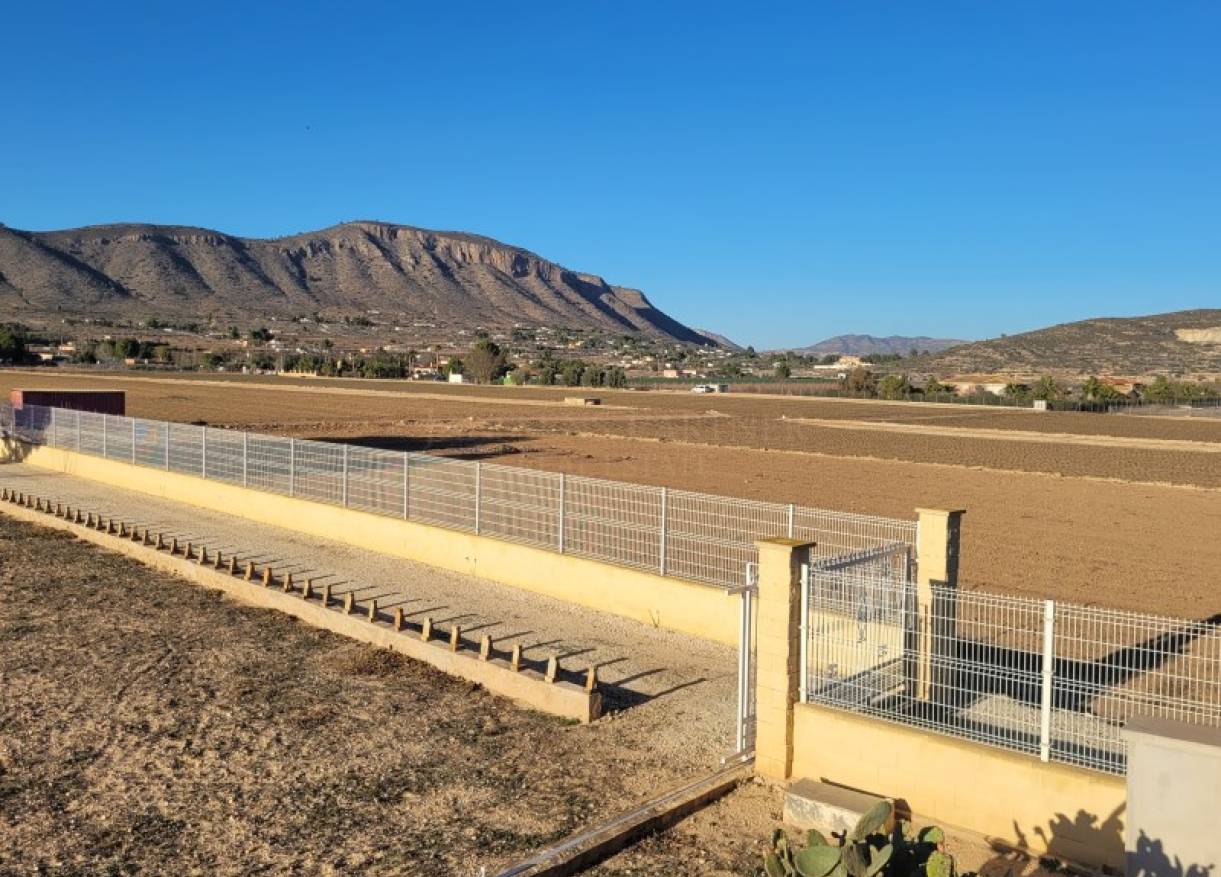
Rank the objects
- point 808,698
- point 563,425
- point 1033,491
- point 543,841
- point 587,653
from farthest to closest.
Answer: point 563,425 → point 1033,491 → point 587,653 → point 808,698 → point 543,841

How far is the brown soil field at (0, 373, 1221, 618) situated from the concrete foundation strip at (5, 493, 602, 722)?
9130 mm

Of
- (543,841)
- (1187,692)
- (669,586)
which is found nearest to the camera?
(543,841)

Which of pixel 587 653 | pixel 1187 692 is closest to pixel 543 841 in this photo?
pixel 587 653

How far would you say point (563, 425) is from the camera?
5616 cm

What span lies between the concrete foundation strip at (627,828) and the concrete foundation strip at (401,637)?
74.2 inches

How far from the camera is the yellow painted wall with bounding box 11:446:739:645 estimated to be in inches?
532

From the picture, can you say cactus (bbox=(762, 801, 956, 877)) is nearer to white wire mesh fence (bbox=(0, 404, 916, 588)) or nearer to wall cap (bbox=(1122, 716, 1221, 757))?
wall cap (bbox=(1122, 716, 1221, 757))

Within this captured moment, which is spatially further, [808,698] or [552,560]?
[552,560]

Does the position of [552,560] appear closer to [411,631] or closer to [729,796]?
[411,631]

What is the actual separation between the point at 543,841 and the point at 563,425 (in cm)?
4870

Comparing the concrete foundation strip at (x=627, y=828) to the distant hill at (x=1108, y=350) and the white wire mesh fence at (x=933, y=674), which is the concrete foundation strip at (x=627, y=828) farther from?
the distant hill at (x=1108, y=350)

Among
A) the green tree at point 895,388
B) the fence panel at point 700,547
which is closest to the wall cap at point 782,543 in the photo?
the fence panel at point 700,547

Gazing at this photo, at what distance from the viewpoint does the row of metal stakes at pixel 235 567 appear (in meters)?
11.4

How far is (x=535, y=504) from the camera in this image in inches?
629
